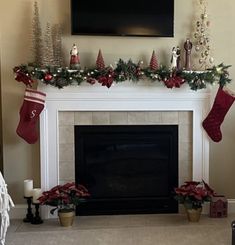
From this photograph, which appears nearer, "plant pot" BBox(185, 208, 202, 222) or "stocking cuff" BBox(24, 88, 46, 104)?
"stocking cuff" BBox(24, 88, 46, 104)

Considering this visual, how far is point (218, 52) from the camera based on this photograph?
12.4ft

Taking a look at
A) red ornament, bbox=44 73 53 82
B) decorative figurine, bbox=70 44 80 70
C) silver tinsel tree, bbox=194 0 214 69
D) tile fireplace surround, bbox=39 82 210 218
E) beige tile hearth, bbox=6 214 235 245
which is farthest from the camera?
silver tinsel tree, bbox=194 0 214 69

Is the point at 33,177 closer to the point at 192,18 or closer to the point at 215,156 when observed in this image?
the point at 215,156

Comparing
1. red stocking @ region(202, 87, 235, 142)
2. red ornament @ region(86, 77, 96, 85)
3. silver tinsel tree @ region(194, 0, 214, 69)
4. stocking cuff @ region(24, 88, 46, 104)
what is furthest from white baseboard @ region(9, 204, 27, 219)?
silver tinsel tree @ region(194, 0, 214, 69)

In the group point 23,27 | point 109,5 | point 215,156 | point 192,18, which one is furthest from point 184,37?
point 23,27

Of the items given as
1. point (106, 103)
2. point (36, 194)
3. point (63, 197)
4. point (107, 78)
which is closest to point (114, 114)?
point (106, 103)

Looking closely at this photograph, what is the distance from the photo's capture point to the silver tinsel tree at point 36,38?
350cm

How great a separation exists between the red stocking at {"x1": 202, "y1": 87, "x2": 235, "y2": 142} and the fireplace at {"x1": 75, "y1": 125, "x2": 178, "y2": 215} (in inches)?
12.8

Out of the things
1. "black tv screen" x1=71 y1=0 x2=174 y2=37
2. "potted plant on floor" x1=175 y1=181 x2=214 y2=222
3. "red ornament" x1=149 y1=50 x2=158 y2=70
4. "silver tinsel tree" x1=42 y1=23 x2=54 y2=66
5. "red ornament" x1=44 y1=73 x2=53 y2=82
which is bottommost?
"potted plant on floor" x1=175 y1=181 x2=214 y2=222

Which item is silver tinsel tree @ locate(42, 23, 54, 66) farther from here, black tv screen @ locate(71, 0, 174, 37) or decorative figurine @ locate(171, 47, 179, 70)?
decorative figurine @ locate(171, 47, 179, 70)

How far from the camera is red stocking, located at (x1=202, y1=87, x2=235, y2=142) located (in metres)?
3.59

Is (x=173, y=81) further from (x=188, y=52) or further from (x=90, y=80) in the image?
(x=90, y=80)

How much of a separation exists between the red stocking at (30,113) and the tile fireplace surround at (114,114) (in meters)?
0.10

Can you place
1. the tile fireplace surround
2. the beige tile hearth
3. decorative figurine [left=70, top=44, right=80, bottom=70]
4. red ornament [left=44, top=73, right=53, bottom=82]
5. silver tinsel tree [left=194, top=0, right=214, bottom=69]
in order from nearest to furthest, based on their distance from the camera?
the beige tile hearth
red ornament [left=44, top=73, right=53, bottom=82]
decorative figurine [left=70, top=44, right=80, bottom=70]
the tile fireplace surround
silver tinsel tree [left=194, top=0, right=214, bottom=69]
